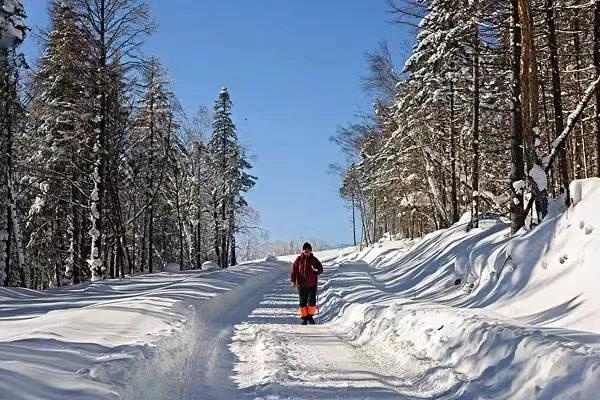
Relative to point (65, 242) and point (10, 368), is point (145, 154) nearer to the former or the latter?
point (65, 242)

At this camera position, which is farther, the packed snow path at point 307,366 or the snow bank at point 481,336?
the packed snow path at point 307,366

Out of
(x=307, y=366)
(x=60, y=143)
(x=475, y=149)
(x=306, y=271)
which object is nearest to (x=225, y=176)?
(x=60, y=143)

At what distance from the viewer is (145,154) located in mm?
39344

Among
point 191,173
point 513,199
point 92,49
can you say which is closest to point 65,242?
point 191,173

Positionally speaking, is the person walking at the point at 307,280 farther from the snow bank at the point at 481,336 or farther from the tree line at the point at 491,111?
the tree line at the point at 491,111

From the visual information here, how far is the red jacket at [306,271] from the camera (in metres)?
14.9

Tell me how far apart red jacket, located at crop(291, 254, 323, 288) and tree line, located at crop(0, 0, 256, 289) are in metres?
9.49

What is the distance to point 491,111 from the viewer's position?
94.5 ft

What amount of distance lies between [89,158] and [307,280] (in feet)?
51.9

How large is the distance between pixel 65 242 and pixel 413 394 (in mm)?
34983

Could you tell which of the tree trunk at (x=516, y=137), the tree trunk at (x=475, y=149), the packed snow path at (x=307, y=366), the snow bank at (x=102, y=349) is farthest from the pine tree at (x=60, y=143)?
the tree trunk at (x=475, y=149)

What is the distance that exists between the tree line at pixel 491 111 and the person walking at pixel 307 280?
5204 millimetres

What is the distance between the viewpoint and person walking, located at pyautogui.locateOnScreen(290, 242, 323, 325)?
1420 cm

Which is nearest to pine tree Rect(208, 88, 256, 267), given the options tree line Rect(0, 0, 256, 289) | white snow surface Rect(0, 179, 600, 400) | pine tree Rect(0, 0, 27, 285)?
tree line Rect(0, 0, 256, 289)
